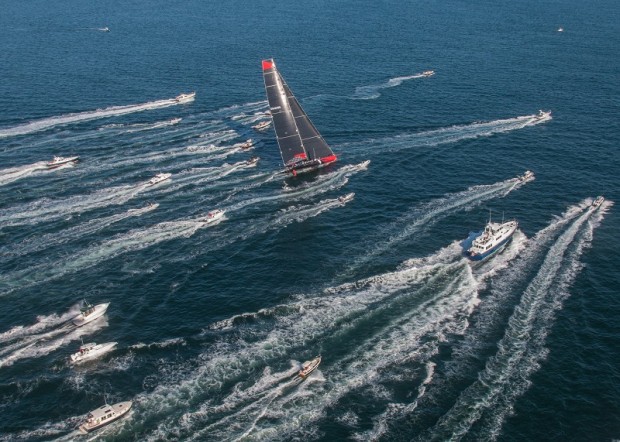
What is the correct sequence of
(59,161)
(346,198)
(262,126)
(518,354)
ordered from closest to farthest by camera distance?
(518,354) → (346,198) → (59,161) → (262,126)

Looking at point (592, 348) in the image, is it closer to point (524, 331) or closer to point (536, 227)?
point (524, 331)

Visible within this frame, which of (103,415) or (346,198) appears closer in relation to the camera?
(103,415)

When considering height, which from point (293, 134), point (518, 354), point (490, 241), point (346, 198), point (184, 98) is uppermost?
point (184, 98)

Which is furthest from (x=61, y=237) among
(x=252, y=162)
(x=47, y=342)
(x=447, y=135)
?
(x=447, y=135)

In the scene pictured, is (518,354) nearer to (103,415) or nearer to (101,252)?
(103,415)

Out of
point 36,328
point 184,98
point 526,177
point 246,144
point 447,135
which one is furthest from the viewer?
point 184,98

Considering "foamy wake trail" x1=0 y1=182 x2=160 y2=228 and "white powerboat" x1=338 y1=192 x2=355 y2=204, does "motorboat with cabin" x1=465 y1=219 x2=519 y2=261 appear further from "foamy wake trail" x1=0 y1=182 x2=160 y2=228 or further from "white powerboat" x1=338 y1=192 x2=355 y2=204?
"foamy wake trail" x1=0 y1=182 x2=160 y2=228

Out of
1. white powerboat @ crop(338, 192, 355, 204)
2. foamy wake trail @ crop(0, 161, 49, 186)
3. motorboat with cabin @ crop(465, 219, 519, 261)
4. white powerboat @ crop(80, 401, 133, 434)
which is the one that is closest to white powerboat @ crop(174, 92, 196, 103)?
foamy wake trail @ crop(0, 161, 49, 186)
